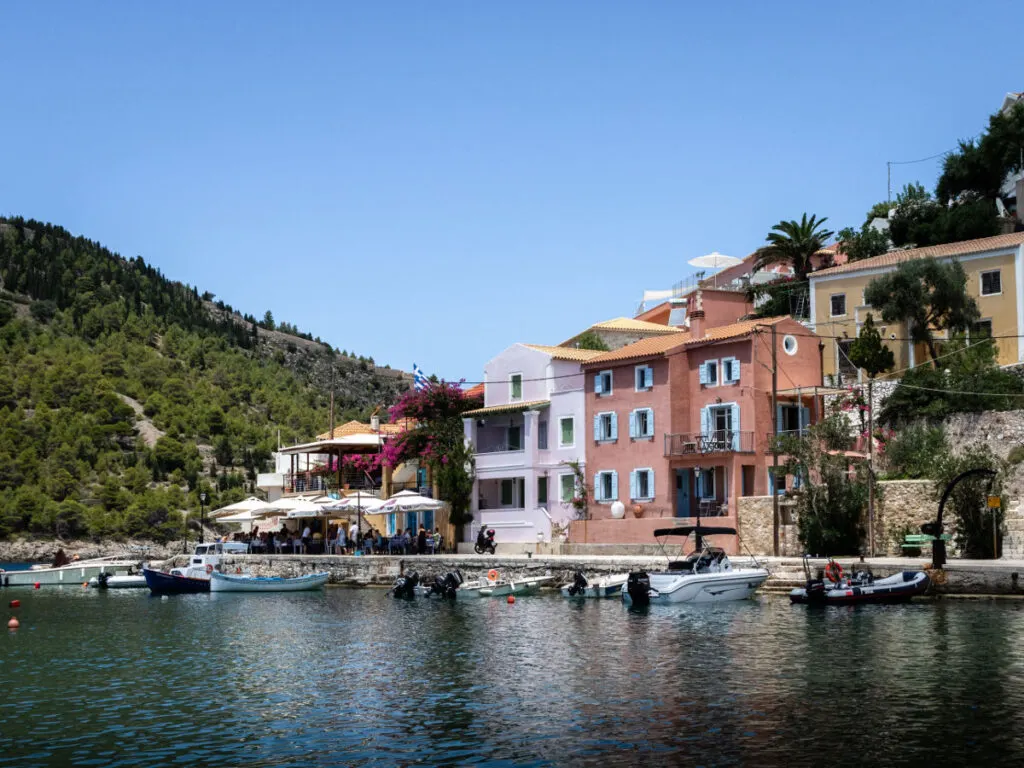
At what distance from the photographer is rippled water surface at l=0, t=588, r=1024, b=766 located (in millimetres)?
18578

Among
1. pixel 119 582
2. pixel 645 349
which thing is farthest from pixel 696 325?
pixel 119 582

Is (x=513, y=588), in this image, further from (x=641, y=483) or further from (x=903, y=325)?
(x=903, y=325)

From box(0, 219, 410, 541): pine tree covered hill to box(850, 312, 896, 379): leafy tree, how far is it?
199 ft

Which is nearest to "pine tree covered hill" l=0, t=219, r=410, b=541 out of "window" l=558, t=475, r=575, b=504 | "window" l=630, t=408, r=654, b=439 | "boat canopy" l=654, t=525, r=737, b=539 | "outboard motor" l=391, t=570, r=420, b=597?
"window" l=558, t=475, r=575, b=504

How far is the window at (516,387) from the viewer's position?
65375mm

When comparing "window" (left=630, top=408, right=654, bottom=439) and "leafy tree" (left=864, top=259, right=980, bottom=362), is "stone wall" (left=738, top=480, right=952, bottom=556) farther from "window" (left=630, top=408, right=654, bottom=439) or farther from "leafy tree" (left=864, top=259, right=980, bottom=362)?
"leafy tree" (left=864, top=259, right=980, bottom=362)

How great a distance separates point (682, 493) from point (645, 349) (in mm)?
7767

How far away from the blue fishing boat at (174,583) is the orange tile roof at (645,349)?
22009 mm

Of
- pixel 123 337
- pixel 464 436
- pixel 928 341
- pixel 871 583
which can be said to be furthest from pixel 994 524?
pixel 123 337

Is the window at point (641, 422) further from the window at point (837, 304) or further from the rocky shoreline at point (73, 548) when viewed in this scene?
the rocky shoreline at point (73, 548)

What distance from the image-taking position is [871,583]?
3947 centimetres

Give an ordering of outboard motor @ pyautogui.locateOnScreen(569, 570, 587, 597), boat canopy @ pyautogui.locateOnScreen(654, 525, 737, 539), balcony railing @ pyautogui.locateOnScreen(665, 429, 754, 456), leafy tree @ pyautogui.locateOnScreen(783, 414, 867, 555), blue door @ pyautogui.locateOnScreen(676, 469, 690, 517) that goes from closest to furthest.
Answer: leafy tree @ pyautogui.locateOnScreen(783, 414, 867, 555)
boat canopy @ pyautogui.locateOnScreen(654, 525, 737, 539)
outboard motor @ pyautogui.locateOnScreen(569, 570, 587, 597)
balcony railing @ pyautogui.locateOnScreen(665, 429, 754, 456)
blue door @ pyautogui.locateOnScreen(676, 469, 690, 517)

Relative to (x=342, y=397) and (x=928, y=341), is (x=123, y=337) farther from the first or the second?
(x=928, y=341)

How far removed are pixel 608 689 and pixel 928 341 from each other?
127ft
